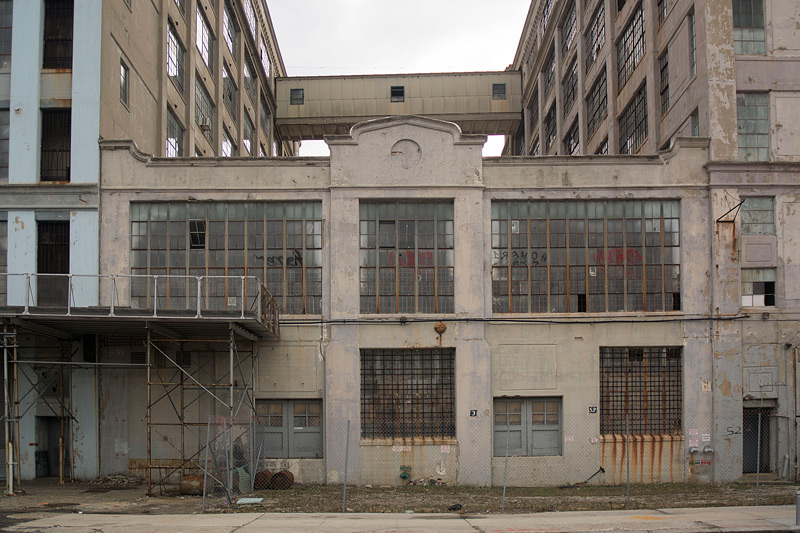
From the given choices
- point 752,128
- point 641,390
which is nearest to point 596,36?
point 752,128

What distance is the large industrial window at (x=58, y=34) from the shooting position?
2239cm

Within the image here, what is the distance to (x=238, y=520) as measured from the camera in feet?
51.0

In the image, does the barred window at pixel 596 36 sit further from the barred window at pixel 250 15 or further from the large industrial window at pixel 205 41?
the barred window at pixel 250 15

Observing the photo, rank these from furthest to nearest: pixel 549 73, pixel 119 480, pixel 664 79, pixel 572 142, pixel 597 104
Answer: pixel 549 73
pixel 572 142
pixel 597 104
pixel 664 79
pixel 119 480

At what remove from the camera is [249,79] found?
4378 cm

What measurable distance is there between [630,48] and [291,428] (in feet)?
65.1

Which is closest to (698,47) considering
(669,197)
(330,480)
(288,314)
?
(669,197)

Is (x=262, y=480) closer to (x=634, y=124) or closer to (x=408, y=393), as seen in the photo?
(x=408, y=393)

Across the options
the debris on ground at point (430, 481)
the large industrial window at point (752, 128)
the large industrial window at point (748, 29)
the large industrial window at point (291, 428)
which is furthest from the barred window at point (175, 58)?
the large industrial window at point (752, 128)

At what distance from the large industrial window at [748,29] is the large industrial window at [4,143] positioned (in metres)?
21.9

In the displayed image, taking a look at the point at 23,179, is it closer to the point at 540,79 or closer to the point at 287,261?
the point at 287,261

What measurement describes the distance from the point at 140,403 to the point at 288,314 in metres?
5.00

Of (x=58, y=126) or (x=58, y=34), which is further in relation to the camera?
(x=58, y=34)

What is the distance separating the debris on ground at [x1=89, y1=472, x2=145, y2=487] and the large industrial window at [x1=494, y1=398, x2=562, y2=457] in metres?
10.3
